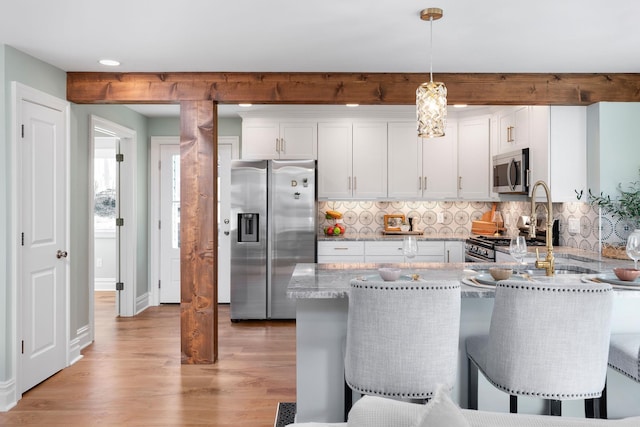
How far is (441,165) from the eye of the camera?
5.59m

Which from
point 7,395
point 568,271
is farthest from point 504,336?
point 7,395

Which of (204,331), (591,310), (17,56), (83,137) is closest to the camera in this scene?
(591,310)

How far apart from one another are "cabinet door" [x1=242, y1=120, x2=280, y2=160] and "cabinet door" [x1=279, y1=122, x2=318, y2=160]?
0.14 meters

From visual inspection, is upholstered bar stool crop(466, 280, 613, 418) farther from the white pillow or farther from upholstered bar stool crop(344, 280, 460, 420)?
the white pillow

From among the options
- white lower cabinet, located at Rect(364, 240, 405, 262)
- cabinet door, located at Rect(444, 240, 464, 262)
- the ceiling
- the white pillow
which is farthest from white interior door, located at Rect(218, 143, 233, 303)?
the white pillow

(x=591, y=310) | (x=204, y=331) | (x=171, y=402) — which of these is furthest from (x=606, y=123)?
(x=171, y=402)

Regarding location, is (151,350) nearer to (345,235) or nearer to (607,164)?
(345,235)

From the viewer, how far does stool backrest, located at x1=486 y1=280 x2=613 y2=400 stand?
1.86 meters

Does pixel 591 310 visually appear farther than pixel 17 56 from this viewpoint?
No

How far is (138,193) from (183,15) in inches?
135

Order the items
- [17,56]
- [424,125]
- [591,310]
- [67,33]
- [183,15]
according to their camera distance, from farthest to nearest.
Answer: [17,56] < [67,33] < [183,15] < [424,125] < [591,310]

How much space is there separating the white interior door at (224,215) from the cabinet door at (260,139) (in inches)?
22.7

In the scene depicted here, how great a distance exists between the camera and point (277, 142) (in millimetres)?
5531

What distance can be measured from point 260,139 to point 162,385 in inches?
118
